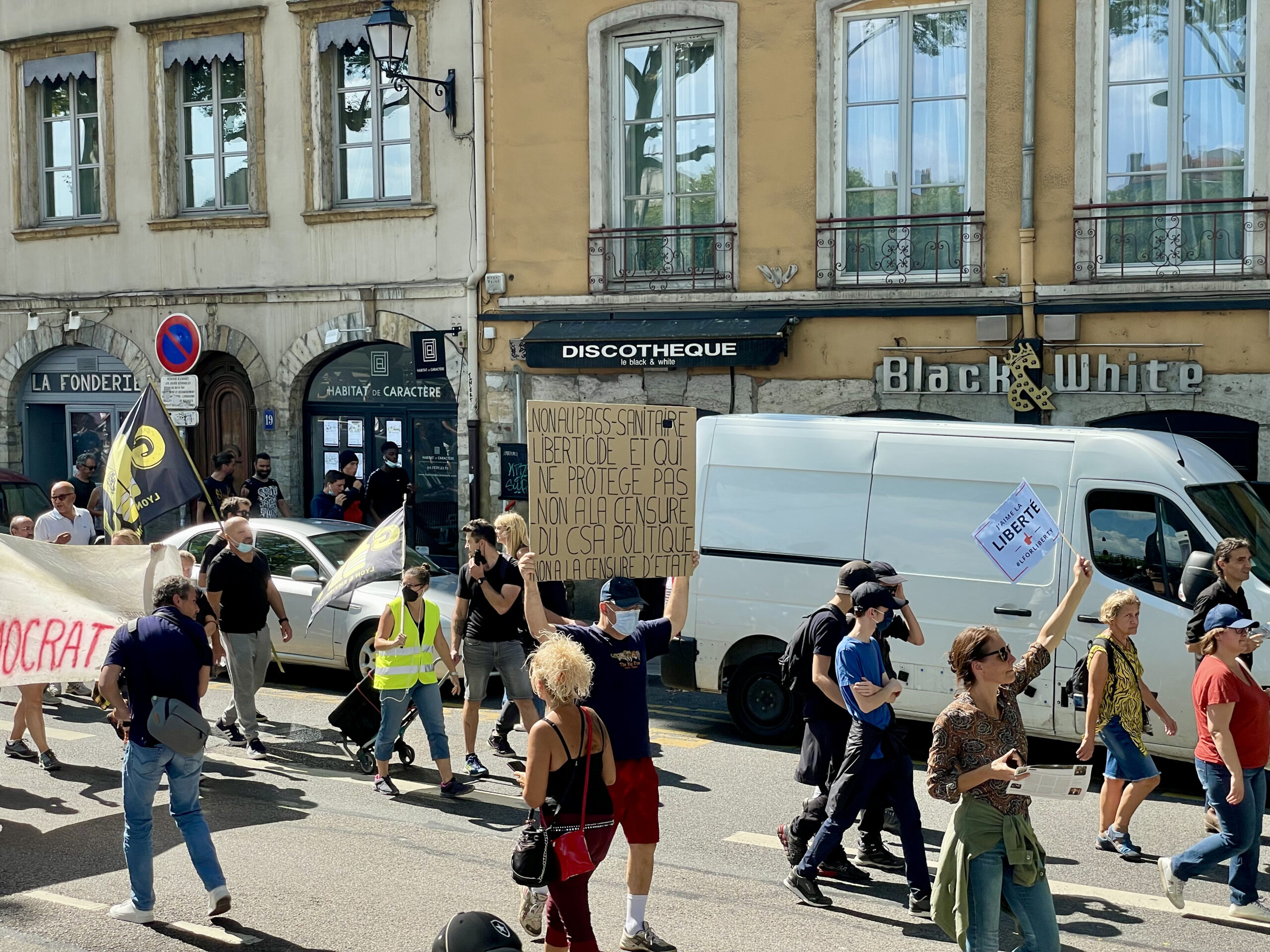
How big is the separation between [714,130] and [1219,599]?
940cm

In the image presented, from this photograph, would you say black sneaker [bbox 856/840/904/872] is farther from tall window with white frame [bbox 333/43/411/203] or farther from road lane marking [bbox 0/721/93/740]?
tall window with white frame [bbox 333/43/411/203]

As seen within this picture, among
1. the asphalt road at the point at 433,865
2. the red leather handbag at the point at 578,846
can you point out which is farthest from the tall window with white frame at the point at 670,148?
the red leather handbag at the point at 578,846

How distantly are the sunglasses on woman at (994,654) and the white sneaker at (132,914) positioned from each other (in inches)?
159

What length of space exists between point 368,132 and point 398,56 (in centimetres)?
A: 193

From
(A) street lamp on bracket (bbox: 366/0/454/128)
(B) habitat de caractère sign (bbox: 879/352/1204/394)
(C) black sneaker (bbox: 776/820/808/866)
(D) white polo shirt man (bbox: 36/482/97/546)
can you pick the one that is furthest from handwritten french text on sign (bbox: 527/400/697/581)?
(A) street lamp on bracket (bbox: 366/0/454/128)

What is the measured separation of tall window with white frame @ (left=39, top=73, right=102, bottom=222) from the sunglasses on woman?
18183 millimetres

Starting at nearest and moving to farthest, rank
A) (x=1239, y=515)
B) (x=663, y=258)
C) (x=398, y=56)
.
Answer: (x=1239, y=515) < (x=663, y=258) < (x=398, y=56)

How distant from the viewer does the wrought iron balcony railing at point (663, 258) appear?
16.3m

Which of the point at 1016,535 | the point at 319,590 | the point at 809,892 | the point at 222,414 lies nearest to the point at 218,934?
the point at 809,892

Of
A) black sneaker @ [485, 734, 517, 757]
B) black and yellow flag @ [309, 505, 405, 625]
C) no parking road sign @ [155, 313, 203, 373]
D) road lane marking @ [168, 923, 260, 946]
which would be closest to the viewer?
road lane marking @ [168, 923, 260, 946]

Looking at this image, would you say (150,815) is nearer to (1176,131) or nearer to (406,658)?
(406,658)

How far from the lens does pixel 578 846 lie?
5.57 m

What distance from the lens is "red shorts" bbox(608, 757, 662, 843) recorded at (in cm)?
639

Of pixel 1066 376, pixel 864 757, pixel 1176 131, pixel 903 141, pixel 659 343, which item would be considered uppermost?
pixel 903 141
